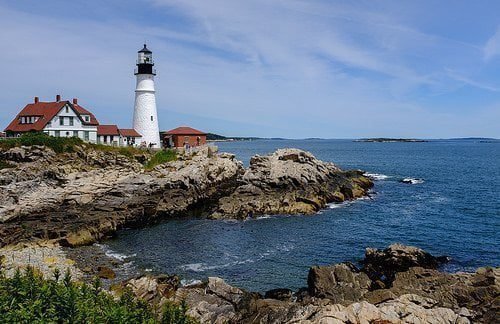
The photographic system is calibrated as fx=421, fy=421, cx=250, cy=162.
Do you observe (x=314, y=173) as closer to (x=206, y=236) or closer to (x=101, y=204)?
(x=206, y=236)

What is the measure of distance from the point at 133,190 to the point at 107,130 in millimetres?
23811

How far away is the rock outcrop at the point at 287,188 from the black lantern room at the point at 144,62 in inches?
864

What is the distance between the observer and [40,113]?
5666 centimetres

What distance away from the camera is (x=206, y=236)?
123 feet

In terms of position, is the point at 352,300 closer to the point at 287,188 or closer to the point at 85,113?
the point at 287,188

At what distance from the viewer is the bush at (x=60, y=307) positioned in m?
13.9

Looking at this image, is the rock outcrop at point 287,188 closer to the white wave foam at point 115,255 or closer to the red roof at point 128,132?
the white wave foam at point 115,255

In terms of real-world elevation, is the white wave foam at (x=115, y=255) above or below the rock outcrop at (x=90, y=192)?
below

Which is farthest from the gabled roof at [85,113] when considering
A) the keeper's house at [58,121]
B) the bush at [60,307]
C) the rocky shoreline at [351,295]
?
the bush at [60,307]

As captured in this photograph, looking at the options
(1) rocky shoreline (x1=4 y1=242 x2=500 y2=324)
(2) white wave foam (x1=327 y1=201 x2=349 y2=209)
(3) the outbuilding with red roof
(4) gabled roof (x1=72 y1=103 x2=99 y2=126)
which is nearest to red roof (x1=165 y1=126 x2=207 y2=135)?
(3) the outbuilding with red roof

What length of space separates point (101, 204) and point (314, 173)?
88.2ft

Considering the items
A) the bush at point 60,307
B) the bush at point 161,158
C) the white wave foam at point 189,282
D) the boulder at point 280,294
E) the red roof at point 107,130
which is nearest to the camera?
the bush at point 60,307

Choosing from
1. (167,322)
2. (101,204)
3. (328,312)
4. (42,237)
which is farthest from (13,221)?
(328,312)

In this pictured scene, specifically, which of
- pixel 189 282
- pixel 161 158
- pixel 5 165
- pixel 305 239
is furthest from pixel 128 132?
pixel 189 282
